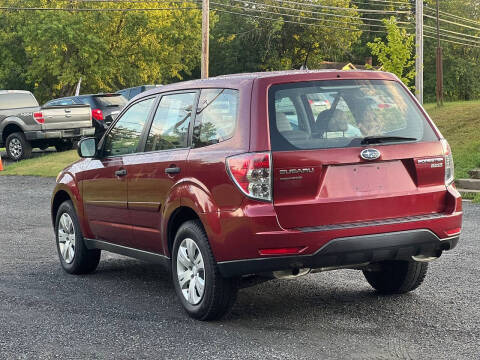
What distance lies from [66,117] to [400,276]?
19795mm

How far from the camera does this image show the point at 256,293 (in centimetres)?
769

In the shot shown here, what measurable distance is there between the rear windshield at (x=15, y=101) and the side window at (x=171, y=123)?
20990 millimetres

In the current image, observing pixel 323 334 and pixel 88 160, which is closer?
pixel 323 334

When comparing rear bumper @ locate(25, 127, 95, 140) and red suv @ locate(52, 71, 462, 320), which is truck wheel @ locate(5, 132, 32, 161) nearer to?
rear bumper @ locate(25, 127, 95, 140)

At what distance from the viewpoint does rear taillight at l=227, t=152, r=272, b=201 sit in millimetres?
5938

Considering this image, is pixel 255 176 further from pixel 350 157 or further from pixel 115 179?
pixel 115 179

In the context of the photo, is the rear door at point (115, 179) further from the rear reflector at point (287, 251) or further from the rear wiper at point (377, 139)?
the rear wiper at point (377, 139)

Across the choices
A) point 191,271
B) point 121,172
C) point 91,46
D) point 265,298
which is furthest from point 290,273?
point 91,46

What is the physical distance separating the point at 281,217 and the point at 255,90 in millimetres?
945

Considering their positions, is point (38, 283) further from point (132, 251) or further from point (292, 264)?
point (292, 264)

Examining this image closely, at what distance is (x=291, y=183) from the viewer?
19.6 feet

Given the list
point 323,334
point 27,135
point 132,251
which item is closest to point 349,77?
point 323,334

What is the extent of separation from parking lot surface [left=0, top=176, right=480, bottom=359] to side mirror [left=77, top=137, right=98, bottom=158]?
47.6 inches

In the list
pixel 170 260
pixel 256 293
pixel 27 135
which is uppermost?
pixel 170 260
